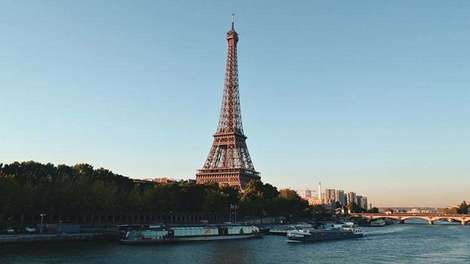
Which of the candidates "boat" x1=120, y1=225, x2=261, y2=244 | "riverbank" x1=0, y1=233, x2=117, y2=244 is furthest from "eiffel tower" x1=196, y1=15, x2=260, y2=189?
"riverbank" x1=0, y1=233, x2=117, y2=244

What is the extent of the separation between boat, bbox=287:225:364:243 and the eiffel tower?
51240 millimetres

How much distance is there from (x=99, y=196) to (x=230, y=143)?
213 feet

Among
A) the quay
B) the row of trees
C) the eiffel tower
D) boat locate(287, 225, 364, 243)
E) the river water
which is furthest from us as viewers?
the eiffel tower

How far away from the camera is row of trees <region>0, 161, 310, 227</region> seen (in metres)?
75.9

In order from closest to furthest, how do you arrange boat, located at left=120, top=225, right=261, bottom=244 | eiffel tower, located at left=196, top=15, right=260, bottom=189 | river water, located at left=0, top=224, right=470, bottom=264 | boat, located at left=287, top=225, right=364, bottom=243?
river water, located at left=0, top=224, right=470, bottom=264, boat, located at left=120, top=225, right=261, bottom=244, boat, located at left=287, top=225, right=364, bottom=243, eiffel tower, located at left=196, top=15, right=260, bottom=189

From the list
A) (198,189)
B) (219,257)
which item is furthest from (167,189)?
(219,257)

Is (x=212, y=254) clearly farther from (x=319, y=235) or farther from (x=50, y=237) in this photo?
(x=319, y=235)

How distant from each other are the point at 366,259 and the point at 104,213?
52023 millimetres

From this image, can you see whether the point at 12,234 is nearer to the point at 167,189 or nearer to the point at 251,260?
the point at 251,260

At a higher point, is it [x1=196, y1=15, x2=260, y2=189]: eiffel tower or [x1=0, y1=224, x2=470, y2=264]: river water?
[x1=196, y1=15, x2=260, y2=189]: eiffel tower

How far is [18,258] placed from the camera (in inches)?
1861

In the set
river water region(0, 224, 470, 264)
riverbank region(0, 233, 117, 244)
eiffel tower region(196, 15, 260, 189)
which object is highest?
eiffel tower region(196, 15, 260, 189)

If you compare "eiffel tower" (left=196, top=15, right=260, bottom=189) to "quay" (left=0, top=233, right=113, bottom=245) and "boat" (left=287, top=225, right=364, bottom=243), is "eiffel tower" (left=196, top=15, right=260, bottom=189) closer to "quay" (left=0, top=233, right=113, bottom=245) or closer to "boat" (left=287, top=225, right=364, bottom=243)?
"boat" (left=287, top=225, right=364, bottom=243)

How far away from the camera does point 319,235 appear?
8656 cm
